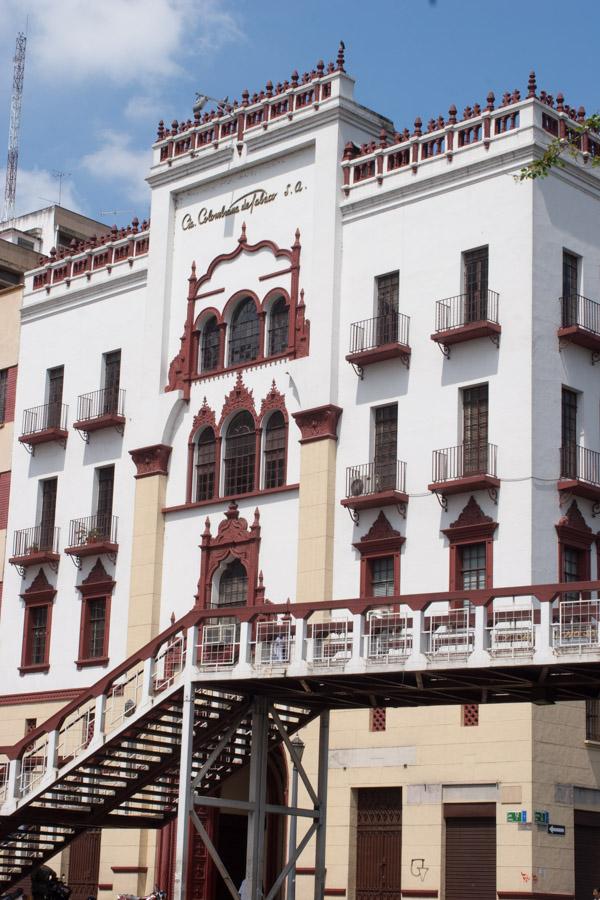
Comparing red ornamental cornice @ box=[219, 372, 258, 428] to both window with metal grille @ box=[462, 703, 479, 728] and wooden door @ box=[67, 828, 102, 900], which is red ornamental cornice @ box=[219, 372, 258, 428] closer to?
window with metal grille @ box=[462, 703, 479, 728]

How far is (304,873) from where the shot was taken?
4209cm

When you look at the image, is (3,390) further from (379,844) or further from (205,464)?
(379,844)

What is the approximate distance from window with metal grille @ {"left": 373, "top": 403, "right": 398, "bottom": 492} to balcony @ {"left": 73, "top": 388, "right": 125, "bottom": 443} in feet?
35.3

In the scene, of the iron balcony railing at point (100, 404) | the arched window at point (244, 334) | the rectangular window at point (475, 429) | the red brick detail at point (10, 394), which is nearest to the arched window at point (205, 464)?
the arched window at point (244, 334)

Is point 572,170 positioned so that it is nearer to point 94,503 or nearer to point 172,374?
point 172,374

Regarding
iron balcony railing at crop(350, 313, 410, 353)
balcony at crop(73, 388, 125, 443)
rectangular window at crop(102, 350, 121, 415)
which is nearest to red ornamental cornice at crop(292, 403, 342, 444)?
iron balcony railing at crop(350, 313, 410, 353)

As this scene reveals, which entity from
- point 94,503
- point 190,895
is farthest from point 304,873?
point 94,503

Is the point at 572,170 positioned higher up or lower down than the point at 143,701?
higher up

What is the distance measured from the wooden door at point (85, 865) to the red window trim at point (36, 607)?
5.97 meters

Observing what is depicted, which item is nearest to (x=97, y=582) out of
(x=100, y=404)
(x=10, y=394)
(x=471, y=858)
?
(x=100, y=404)

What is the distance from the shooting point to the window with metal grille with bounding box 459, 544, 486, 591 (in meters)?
40.4

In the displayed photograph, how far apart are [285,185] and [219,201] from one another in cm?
312

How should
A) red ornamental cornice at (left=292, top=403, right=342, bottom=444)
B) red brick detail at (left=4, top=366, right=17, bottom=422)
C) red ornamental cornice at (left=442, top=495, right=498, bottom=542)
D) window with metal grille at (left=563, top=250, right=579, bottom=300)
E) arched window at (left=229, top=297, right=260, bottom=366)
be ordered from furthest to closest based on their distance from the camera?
red brick detail at (left=4, top=366, right=17, bottom=422) → arched window at (left=229, top=297, right=260, bottom=366) → red ornamental cornice at (left=292, top=403, right=342, bottom=444) → window with metal grille at (left=563, top=250, right=579, bottom=300) → red ornamental cornice at (left=442, top=495, right=498, bottom=542)

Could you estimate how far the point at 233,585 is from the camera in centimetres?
4669
